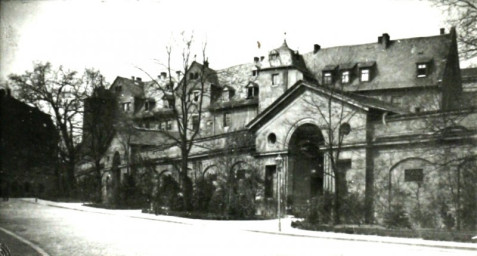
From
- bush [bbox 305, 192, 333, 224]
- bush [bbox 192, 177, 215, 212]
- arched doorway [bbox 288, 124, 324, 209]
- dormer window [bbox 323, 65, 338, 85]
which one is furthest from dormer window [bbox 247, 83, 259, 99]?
bush [bbox 305, 192, 333, 224]

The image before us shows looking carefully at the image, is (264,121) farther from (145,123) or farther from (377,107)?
(145,123)

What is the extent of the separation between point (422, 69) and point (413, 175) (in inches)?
631

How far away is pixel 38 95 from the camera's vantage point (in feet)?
117

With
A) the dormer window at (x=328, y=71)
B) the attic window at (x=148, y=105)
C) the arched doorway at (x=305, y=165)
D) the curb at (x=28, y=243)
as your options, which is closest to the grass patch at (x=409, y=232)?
the arched doorway at (x=305, y=165)

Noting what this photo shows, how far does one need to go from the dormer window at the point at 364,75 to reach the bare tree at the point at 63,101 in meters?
23.4

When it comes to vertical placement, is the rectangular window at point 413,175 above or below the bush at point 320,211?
above

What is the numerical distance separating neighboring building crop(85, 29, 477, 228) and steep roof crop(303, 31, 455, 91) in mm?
97

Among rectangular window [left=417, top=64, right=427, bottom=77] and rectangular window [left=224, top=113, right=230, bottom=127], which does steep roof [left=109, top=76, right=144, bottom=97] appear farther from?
rectangular window [left=417, top=64, right=427, bottom=77]

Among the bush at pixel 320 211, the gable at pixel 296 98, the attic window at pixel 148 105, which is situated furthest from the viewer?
the attic window at pixel 148 105

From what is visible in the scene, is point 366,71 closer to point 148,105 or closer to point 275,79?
point 275,79

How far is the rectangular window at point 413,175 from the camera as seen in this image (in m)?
25.8

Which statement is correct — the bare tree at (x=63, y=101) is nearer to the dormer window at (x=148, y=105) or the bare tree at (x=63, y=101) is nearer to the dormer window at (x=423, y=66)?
the dormer window at (x=148, y=105)

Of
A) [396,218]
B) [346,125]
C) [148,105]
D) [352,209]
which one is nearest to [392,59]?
[346,125]

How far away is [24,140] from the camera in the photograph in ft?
96.2
